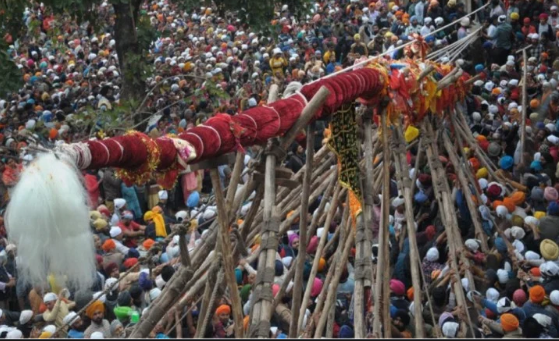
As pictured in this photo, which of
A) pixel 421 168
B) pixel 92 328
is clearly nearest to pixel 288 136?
pixel 92 328

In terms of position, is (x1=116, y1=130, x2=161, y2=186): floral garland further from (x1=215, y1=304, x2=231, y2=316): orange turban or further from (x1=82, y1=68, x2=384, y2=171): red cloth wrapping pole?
(x1=215, y1=304, x2=231, y2=316): orange turban

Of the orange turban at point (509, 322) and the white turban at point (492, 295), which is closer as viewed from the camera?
the orange turban at point (509, 322)

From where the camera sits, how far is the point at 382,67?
10844 millimetres

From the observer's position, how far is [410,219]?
36.4 feet

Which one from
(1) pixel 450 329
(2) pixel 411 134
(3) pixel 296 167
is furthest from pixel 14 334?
(2) pixel 411 134

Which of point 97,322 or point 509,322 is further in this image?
point 97,322

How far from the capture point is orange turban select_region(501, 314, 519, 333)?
1048cm

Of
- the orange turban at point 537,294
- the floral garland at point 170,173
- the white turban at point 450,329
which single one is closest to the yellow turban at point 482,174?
the orange turban at point 537,294

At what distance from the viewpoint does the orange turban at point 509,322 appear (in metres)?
10.5

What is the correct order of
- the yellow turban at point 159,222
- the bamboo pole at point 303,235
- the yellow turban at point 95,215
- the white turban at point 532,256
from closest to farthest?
1. the bamboo pole at point 303,235
2. the white turban at point 532,256
3. the yellow turban at point 95,215
4. the yellow turban at point 159,222

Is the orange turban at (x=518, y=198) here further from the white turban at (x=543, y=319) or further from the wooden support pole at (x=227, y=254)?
the wooden support pole at (x=227, y=254)

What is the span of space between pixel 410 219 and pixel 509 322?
4.51ft

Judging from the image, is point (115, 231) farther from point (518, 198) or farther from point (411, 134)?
point (518, 198)

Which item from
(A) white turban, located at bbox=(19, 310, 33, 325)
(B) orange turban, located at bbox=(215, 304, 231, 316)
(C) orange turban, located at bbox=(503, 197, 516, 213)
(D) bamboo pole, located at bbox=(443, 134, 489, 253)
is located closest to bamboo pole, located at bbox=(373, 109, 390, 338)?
(B) orange turban, located at bbox=(215, 304, 231, 316)
